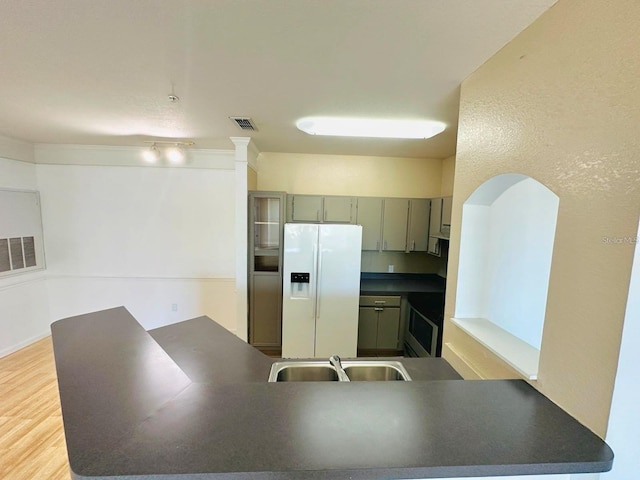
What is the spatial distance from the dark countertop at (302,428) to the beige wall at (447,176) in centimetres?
301

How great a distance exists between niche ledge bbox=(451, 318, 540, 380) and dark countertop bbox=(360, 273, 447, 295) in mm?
1734

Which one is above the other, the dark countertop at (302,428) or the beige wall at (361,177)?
the beige wall at (361,177)

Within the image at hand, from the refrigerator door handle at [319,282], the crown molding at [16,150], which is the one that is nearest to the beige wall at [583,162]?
the refrigerator door handle at [319,282]

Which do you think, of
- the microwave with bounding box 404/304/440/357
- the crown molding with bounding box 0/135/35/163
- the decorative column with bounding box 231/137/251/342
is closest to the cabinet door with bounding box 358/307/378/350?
the microwave with bounding box 404/304/440/357

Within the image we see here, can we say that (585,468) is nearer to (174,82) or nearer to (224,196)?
(174,82)

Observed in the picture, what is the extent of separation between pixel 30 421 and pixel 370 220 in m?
3.77

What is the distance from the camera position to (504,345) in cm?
126

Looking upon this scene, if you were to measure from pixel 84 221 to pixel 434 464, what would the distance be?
15.2 feet

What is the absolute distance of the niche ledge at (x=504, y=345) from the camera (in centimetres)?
109

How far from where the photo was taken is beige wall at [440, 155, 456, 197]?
3586 millimetres

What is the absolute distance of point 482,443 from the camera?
81cm

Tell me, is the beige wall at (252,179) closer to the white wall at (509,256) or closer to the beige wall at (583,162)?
the white wall at (509,256)

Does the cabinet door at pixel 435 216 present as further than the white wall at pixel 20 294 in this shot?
Yes

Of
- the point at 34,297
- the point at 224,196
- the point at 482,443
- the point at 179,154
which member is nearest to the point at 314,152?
the point at 224,196
